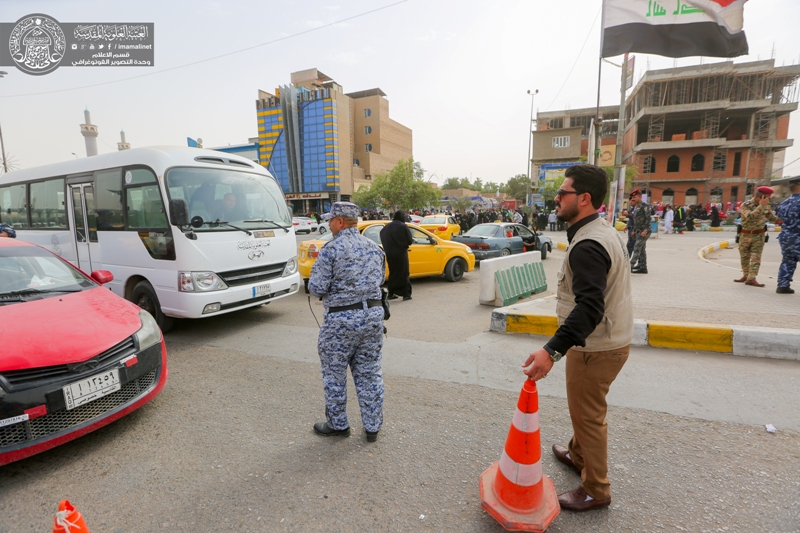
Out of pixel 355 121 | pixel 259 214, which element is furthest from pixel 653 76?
Result: pixel 259 214

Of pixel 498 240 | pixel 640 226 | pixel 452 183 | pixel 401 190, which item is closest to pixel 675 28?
pixel 640 226

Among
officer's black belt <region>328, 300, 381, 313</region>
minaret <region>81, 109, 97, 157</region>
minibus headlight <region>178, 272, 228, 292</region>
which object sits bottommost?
minibus headlight <region>178, 272, 228, 292</region>

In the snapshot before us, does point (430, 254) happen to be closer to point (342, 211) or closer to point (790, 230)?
point (790, 230)

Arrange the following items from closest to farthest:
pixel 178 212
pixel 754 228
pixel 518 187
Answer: pixel 178 212 < pixel 754 228 < pixel 518 187

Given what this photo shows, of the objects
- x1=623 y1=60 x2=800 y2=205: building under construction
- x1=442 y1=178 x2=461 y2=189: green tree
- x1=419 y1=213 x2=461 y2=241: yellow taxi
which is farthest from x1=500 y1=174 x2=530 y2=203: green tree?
x1=419 y1=213 x2=461 y2=241: yellow taxi

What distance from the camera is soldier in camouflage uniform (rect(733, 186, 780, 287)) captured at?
744 cm

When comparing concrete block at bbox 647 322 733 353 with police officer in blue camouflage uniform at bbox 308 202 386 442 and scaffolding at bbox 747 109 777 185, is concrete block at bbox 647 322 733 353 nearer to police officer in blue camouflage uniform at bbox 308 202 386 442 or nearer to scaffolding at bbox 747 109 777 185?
police officer in blue camouflage uniform at bbox 308 202 386 442

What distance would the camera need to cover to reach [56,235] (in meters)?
7.30

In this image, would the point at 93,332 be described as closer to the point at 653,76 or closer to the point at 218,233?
the point at 218,233

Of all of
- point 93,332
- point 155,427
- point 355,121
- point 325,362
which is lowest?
point 155,427

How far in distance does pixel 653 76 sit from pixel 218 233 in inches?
1973

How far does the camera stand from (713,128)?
41594 mm

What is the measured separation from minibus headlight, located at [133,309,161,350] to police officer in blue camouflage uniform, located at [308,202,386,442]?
1.59 metres

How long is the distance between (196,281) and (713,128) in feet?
172
